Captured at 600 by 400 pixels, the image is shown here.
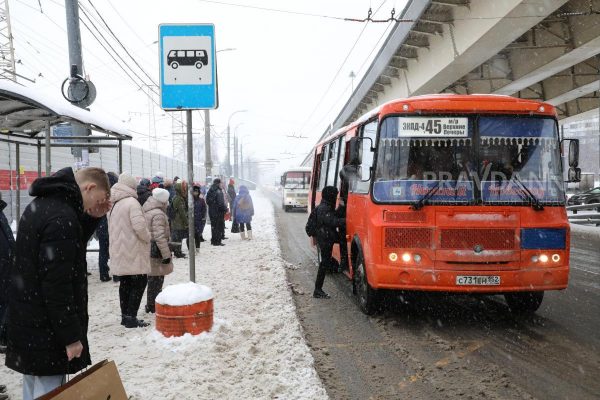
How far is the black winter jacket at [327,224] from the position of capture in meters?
8.05

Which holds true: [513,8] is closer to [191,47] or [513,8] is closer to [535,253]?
[535,253]

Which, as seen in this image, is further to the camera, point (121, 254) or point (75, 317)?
point (121, 254)

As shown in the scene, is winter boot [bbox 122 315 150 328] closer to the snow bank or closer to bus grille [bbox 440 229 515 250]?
the snow bank

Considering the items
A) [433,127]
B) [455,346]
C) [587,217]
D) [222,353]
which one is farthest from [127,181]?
[587,217]

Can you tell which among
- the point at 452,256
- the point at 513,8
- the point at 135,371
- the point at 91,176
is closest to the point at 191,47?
the point at 91,176

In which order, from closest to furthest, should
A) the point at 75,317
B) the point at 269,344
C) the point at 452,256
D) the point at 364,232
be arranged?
the point at 75,317 → the point at 269,344 → the point at 452,256 → the point at 364,232

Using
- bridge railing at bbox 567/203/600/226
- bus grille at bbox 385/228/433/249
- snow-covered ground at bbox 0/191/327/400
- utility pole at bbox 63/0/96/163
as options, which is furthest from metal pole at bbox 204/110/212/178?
bus grille at bbox 385/228/433/249

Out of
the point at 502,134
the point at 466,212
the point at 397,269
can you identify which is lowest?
the point at 397,269

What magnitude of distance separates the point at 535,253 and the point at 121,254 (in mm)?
5000

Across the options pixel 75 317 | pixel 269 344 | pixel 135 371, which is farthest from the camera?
pixel 269 344

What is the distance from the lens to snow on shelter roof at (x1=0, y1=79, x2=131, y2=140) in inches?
273

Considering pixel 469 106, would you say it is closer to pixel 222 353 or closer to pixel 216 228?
pixel 222 353

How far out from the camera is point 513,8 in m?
10.7

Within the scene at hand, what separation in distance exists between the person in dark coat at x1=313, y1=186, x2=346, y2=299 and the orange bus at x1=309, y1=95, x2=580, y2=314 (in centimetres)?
119
